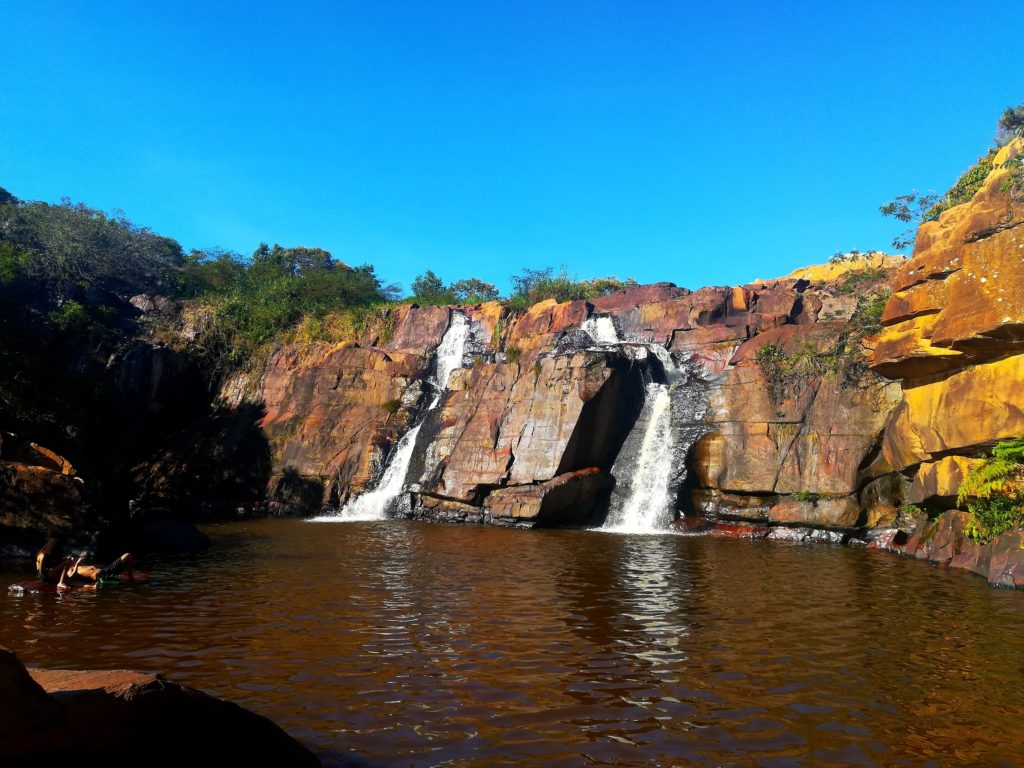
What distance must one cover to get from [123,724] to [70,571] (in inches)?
375

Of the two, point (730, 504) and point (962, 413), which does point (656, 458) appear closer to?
point (730, 504)

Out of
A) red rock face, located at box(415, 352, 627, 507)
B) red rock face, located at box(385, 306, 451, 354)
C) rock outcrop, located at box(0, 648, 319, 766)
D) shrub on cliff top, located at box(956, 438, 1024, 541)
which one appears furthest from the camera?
red rock face, located at box(385, 306, 451, 354)

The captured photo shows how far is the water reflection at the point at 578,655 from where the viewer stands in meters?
5.92

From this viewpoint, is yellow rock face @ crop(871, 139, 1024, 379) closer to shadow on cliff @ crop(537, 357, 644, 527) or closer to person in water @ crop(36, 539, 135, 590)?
shadow on cliff @ crop(537, 357, 644, 527)

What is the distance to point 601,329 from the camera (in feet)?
118

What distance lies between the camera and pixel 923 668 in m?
7.98

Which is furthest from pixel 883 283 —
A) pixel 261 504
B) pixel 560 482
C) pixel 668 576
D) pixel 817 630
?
pixel 261 504

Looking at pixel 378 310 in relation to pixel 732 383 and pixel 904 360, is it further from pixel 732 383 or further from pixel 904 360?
pixel 904 360

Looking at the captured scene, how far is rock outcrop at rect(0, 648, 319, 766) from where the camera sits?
3.49 metres

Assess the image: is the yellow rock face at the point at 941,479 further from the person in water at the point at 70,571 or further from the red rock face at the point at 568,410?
the person in water at the point at 70,571

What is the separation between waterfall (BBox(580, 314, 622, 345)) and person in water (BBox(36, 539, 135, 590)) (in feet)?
85.7

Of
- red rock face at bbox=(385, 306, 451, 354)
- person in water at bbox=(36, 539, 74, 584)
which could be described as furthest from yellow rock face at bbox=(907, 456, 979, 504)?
red rock face at bbox=(385, 306, 451, 354)

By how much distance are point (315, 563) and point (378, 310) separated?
28457 mm

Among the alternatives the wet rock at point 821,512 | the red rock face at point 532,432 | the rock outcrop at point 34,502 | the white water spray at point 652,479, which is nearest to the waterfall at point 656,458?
the white water spray at point 652,479
